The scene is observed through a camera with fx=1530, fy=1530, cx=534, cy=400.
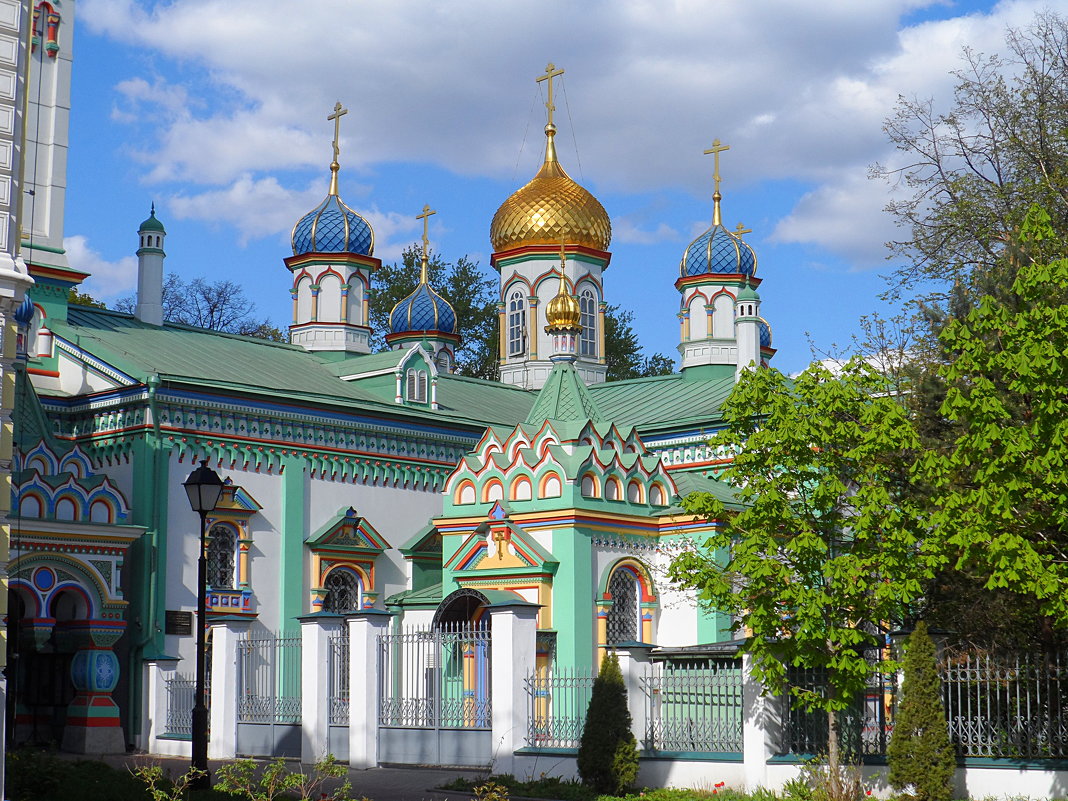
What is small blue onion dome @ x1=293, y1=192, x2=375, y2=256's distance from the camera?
28.5m

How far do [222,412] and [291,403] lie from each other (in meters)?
1.23

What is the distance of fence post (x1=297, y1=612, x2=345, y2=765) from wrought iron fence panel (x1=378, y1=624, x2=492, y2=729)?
29.0 inches

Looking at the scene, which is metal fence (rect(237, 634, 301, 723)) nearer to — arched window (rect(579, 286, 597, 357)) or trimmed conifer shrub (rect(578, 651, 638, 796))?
trimmed conifer shrub (rect(578, 651, 638, 796))

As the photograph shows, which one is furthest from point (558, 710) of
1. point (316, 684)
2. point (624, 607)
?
point (624, 607)

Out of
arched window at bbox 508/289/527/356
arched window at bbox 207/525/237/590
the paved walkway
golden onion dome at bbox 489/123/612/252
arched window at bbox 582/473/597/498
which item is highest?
golden onion dome at bbox 489/123/612/252

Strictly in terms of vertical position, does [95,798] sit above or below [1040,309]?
below

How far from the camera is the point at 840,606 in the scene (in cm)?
1375

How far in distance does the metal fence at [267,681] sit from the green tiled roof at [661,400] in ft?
29.6

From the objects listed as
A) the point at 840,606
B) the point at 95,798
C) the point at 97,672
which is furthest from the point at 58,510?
the point at 840,606

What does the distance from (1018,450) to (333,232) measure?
1867cm

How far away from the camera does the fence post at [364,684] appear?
17.0 metres

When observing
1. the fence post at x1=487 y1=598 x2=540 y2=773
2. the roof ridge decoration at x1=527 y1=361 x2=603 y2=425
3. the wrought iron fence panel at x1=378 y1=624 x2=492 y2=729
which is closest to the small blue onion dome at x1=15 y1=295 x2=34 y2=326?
the roof ridge decoration at x1=527 y1=361 x2=603 y2=425

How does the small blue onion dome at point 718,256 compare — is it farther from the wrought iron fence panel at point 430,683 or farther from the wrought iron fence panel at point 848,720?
the wrought iron fence panel at point 848,720

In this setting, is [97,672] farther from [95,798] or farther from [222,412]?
[95,798]
